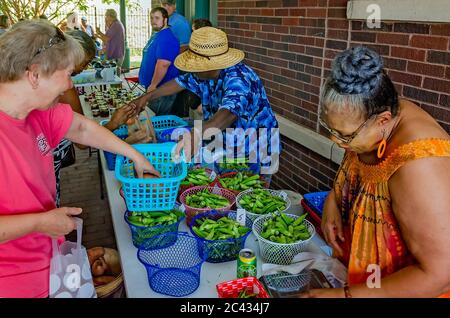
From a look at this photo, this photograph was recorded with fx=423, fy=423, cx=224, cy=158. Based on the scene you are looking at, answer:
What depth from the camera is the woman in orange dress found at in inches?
58.2

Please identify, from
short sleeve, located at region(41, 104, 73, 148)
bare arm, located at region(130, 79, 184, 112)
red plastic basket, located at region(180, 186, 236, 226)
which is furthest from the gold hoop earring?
bare arm, located at region(130, 79, 184, 112)

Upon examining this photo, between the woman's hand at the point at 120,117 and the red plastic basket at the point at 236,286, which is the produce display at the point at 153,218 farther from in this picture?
the woman's hand at the point at 120,117

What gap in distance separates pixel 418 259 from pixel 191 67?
2119 mm

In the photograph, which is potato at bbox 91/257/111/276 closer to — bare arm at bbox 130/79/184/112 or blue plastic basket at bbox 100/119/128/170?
blue plastic basket at bbox 100/119/128/170

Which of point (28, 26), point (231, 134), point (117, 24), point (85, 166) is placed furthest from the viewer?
point (117, 24)

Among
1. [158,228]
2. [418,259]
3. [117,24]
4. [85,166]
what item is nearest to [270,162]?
[158,228]

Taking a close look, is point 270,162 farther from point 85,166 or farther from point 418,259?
point 85,166

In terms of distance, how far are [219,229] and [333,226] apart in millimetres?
591

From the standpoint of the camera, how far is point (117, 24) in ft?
36.1

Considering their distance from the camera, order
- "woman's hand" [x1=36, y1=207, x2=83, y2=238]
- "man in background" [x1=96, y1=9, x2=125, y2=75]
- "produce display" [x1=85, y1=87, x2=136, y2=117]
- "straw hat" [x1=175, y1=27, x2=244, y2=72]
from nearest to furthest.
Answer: "woman's hand" [x1=36, y1=207, x2=83, y2=238] → "straw hat" [x1=175, y1=27, x2=244, y2=72] → "produce display" [x1=85, y1=87, x2=136, y2=117] → "man in background" [x1=96, y1=9, x2=125, y2=75]

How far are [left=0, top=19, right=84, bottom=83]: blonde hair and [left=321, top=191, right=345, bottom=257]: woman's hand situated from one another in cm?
148

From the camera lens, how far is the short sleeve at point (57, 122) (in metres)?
2.21

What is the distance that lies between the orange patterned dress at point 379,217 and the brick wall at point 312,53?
1.24 meters

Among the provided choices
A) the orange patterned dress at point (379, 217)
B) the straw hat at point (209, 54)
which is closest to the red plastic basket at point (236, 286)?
the orange patterned dress at point (379, 217)
